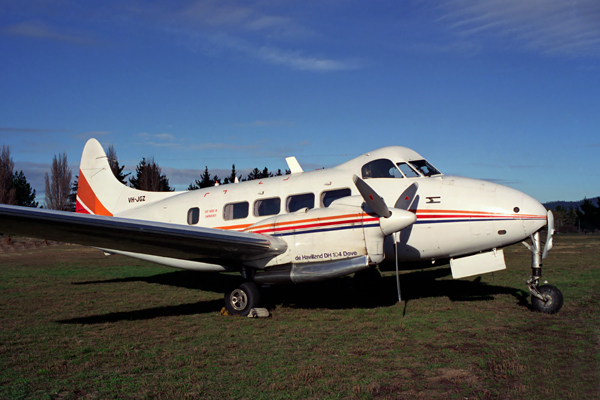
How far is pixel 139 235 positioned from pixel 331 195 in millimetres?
4400

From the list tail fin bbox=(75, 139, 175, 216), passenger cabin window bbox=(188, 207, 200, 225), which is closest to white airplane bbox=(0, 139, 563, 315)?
passenger cabin window bbox=(188, 207, 200, 225)

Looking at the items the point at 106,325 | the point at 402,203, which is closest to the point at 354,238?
the point at 402,203

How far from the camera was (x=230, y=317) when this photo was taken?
9.38m

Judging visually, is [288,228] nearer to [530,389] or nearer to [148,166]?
[530,389]

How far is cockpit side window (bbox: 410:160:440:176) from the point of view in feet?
33.1

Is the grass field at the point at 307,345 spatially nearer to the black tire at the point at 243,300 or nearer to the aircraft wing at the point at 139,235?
the black tire at the point at 243,300

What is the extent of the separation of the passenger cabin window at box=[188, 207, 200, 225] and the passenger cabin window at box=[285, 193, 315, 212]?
2985 millimetres

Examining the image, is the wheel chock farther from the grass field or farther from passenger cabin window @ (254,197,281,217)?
passenger cabin window @ (254,197,281,217)

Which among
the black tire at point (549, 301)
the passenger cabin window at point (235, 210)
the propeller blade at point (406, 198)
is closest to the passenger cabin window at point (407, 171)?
the propeller blade at point (406, 198)

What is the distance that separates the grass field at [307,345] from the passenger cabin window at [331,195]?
2.49 m

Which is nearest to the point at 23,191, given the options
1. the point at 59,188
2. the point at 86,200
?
the point at 59,188

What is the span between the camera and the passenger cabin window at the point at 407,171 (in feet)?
32.9

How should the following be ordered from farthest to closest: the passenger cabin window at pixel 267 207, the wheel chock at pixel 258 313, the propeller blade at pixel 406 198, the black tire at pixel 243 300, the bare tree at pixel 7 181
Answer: the bare tree at pixel 7 181
the passenger cabin window at pixel 267 207
the black tire at pixel 243 300
the wheel chock at pixel 258 313
the propeller blade at pixel 406 198

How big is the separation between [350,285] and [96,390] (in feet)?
32.0
